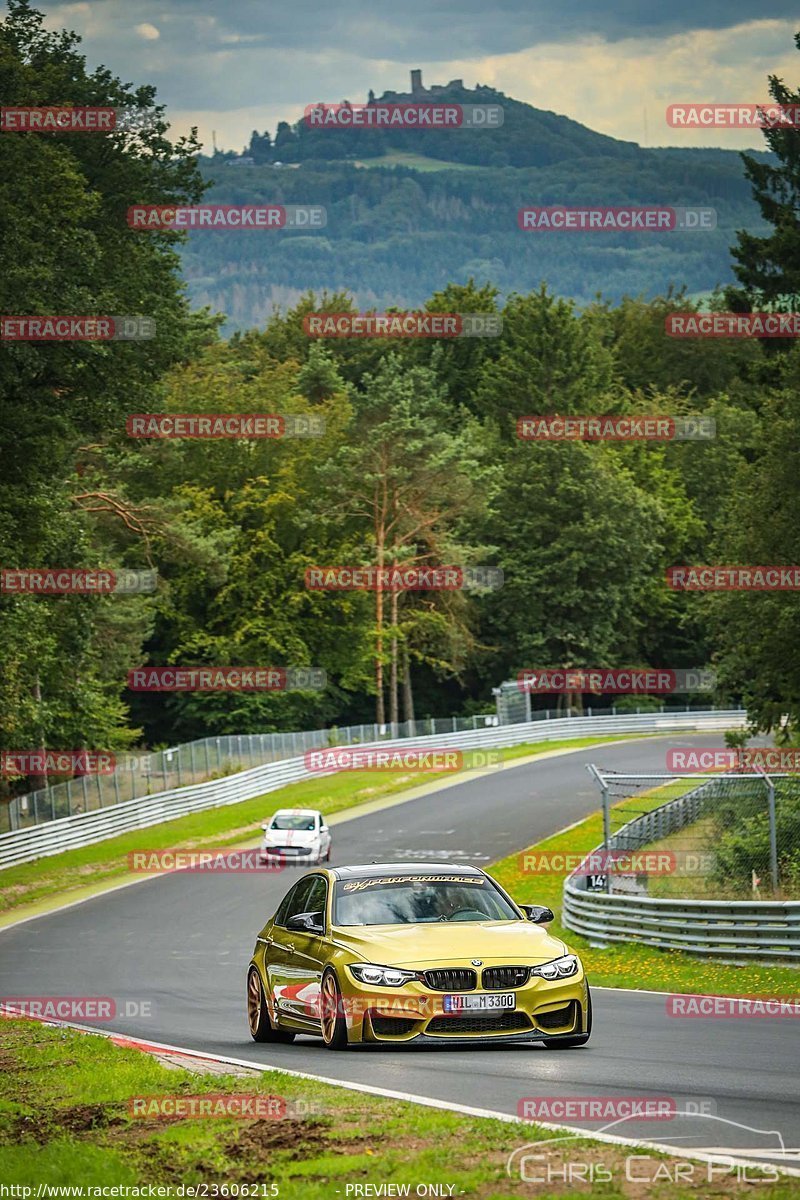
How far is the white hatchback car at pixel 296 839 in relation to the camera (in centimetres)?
4159

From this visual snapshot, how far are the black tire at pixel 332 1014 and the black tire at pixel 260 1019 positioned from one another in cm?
133

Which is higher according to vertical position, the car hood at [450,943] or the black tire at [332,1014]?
the car hood at [450,943]

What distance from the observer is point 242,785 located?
5722 cm

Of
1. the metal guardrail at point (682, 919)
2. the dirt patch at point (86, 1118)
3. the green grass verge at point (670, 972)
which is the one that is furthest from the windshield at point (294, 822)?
the dirt patch at point (86, 1118)

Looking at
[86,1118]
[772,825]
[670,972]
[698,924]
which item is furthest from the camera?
[698,924]

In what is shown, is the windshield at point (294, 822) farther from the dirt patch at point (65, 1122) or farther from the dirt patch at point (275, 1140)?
the dirt patch at point (275, 1140)

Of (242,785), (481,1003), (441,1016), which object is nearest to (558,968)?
(481,1003)

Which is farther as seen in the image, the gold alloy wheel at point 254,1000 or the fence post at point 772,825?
the fence post at point 772,825

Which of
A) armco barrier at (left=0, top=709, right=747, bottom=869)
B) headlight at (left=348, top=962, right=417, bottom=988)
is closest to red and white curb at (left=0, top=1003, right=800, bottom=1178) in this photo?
headlight at (left=348, top=962, right=417, bottom=988)

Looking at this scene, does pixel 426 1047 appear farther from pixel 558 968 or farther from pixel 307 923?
pixel 307 923

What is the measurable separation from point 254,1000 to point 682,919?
10.2 m

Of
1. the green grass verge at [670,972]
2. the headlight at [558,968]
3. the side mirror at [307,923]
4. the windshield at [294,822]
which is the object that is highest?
the side mirror at [307,923]

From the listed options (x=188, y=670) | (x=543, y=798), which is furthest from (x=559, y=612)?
(x=543, y=798)

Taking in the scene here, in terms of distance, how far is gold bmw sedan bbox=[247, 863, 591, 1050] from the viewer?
11.7 m
